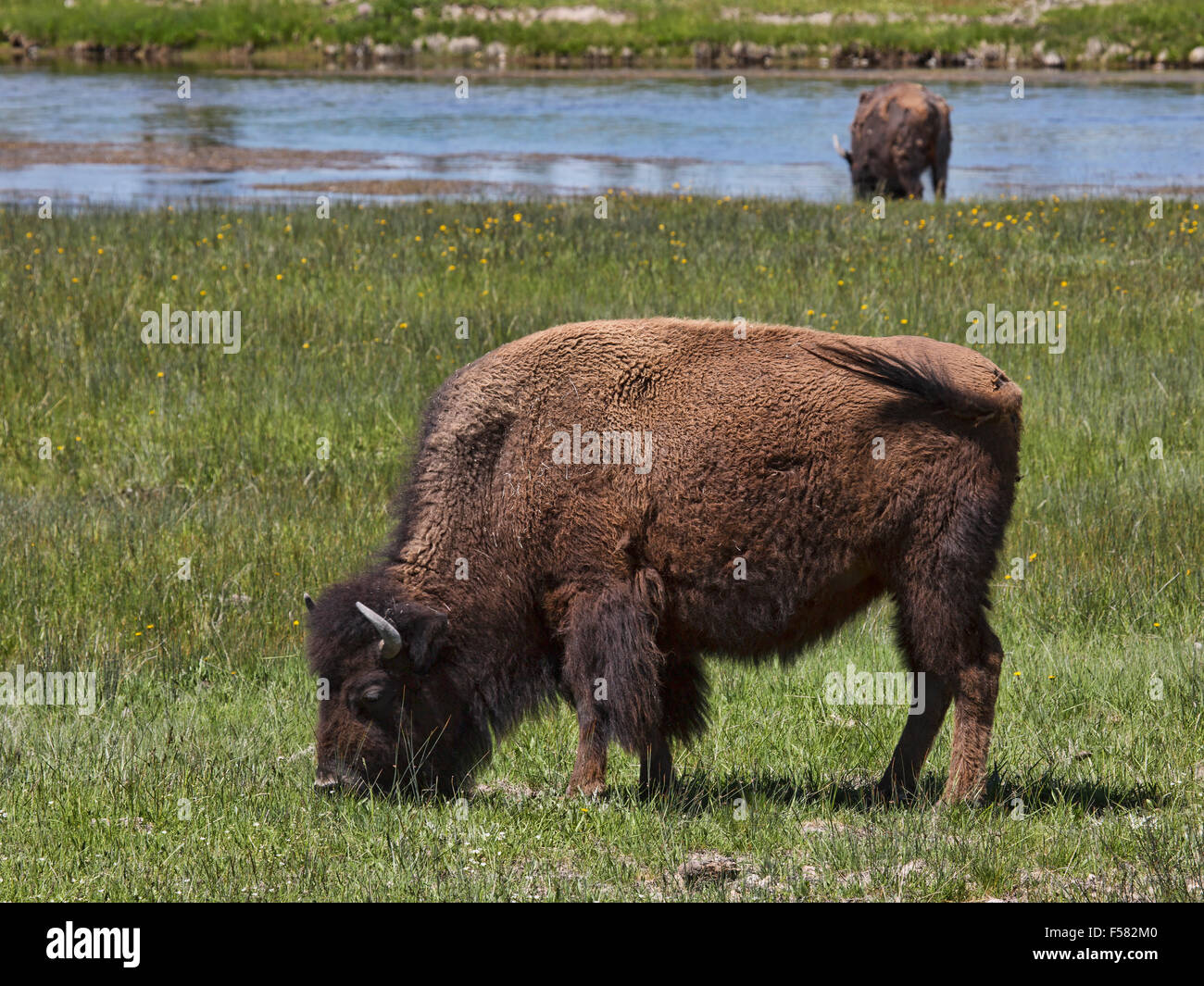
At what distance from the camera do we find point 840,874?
172 inches

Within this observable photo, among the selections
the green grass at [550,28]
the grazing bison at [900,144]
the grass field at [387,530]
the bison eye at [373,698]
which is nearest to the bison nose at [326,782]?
the grass field at [387,530]

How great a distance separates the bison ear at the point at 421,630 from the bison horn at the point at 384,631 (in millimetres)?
65

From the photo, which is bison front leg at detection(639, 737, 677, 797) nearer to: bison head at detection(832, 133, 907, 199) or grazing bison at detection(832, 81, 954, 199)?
grazing bison at detection(832, 81, 954, 199)

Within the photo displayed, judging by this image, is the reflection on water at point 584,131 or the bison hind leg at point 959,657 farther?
the reflection on water at point 584,131

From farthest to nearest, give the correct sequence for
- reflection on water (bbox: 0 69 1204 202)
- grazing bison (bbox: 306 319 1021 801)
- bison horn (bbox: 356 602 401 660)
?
reflection on water (bbox: 0 69 1204 202), grazing bison (bbox: 306 319 1021 801), bison horn (bbox: 356 602 401 660)

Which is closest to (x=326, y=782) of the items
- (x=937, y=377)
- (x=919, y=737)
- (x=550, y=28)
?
(x=919, y=737)

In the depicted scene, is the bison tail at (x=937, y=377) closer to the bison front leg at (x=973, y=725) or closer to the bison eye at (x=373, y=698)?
the bison front leg at (x=973, y=725)

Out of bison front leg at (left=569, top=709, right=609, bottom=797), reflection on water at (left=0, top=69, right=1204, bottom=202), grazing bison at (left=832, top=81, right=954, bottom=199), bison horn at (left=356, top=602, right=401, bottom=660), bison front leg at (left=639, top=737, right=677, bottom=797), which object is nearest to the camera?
bison horn at (left=356, top=602, right=401, bottom=660)

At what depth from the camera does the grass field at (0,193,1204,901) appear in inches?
179

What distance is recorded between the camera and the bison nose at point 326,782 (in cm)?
518

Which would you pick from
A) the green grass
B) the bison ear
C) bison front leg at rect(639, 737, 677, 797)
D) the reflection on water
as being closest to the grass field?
bison front leg at rect(639, 737, 677, 797)

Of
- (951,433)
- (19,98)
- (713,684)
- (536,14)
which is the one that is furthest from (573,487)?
(536,14)

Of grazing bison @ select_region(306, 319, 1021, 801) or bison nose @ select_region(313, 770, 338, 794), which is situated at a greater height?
grazing bison @ select_region(306, 319, 1021, 801)

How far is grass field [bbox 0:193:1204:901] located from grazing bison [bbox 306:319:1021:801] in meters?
0.36
